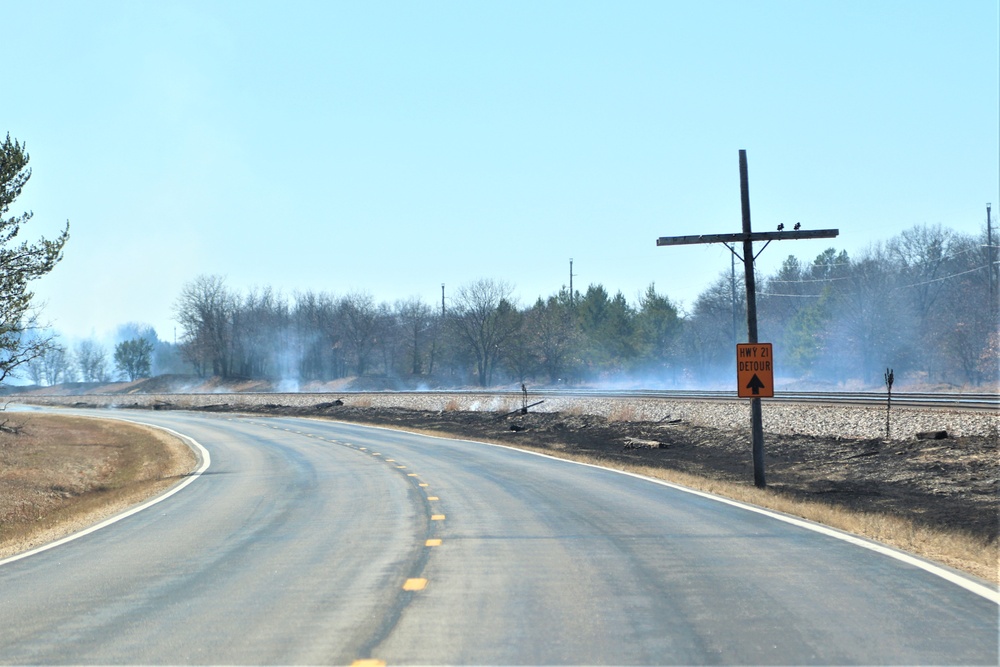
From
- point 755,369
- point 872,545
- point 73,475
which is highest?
point 755,369

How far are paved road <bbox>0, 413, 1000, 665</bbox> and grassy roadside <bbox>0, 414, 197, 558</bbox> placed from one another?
3.36 m

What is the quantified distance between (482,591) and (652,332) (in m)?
83.5

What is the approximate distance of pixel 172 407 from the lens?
77.0m

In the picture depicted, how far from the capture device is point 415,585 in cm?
859

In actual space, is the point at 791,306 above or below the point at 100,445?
above

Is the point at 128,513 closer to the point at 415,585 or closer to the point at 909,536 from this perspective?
the point at 415,585

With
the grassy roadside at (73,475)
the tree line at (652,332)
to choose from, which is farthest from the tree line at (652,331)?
the grassy roadside at (73,475)

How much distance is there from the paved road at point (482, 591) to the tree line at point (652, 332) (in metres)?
32.2

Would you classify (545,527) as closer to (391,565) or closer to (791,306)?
(391,565)

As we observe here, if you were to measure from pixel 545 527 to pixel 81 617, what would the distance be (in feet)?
20.7

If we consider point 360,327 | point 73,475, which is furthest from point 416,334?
point 73,475

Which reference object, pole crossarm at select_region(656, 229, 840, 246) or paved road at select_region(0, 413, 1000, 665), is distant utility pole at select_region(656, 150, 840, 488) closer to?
pole crossarm at select_region(656, 229, 840, 246)

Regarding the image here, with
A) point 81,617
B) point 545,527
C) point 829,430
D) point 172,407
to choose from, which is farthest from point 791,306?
point 81,617

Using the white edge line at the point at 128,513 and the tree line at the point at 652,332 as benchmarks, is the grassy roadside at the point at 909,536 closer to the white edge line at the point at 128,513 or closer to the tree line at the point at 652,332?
the white edge line at the point at 128,513
